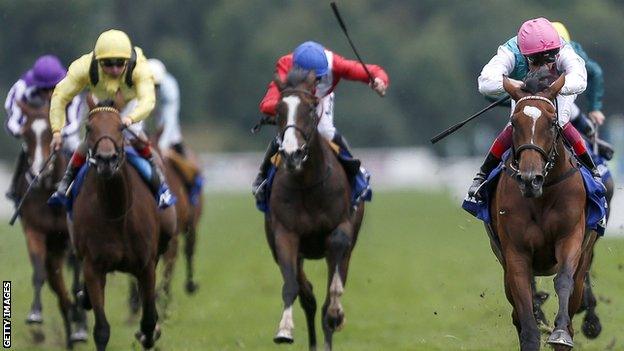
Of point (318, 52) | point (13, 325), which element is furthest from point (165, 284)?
point (318, 52)

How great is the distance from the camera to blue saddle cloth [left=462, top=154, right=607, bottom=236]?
9812 mm

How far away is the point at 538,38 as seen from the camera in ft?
32.0

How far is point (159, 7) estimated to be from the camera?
156 feet

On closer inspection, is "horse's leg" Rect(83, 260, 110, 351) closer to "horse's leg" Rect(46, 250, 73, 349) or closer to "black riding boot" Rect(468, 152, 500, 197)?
"horse's leg" Rect(46, 250, 73, 349)

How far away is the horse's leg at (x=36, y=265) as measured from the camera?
12.9m

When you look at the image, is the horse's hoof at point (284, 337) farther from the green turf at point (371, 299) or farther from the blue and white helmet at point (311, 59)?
the green turf at point (371, 299)

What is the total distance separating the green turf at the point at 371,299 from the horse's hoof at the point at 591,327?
13 cm

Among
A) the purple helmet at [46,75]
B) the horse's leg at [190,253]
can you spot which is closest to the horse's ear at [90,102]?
the purple helmet at [46,75]

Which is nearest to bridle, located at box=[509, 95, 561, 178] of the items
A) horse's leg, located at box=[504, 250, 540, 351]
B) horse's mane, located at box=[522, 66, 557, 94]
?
horse's mane, located at box=[522, 66, 557, 94]

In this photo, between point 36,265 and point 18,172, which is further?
point 18,172

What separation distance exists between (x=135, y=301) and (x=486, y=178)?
547 cm

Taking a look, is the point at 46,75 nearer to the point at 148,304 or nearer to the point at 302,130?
the point at 148,304

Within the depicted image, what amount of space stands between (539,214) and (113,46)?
344 cm

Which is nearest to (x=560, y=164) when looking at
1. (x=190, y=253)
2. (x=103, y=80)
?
(x=103, y=80)
